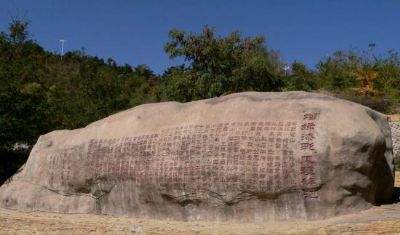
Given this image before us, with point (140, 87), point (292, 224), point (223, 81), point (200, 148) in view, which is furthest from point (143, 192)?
point (140, 87)

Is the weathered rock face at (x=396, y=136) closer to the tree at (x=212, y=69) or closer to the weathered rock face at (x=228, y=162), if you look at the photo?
the tree at (x=212, y=69)

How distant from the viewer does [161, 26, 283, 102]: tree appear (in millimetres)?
14859

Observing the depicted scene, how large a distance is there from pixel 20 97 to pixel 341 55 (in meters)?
15.5

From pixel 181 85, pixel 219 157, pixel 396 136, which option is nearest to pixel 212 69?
pixel 181 85

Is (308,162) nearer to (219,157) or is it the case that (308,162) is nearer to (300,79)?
(219,157)

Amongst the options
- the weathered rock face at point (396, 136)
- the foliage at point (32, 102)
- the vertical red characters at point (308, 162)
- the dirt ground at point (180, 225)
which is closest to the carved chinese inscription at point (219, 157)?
the vertical red characters at point (308, 162)

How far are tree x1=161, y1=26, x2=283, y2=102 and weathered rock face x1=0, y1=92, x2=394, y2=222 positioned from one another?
6961 mm

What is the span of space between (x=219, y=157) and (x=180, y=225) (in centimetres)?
94

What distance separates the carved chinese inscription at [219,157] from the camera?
6.10 meters

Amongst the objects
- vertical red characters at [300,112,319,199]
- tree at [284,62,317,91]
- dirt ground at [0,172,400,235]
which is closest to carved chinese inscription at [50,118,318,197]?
→ vertical red characters at [300,112,319,199]

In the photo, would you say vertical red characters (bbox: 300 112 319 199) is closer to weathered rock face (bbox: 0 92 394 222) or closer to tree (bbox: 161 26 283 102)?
weathered rock face (bbox: 0 92 394 222)

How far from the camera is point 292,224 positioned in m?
5.80

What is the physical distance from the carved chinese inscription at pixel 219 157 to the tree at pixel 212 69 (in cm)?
747

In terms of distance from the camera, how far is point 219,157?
6535mm
